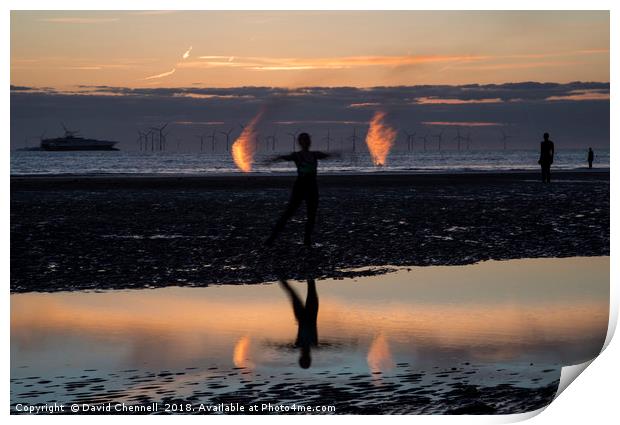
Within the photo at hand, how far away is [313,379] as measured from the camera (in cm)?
859

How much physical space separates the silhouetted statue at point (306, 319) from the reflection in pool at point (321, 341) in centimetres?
2

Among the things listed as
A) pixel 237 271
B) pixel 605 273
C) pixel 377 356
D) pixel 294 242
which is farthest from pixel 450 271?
Result: pixel 377 356

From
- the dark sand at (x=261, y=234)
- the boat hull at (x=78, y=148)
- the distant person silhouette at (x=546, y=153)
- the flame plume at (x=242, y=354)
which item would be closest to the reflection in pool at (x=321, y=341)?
the flame plume at (x=242, y=354)

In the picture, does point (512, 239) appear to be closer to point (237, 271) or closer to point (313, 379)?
point (237, 271)

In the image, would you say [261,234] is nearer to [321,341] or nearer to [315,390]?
[321,341]

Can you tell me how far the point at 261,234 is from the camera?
2048cm

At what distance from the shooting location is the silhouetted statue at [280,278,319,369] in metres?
9.52

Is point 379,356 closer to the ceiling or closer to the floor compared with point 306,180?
closer to the floor

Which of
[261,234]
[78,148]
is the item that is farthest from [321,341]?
[78,148]

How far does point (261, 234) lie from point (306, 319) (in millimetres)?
9384

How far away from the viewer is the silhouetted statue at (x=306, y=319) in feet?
31.2

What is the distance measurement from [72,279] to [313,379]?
21.8ft

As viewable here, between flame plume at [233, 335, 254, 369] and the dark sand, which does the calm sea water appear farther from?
flame plume at [233, 335, 254, 369]

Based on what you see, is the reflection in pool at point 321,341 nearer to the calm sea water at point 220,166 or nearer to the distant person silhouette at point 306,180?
the distant person silhouette at point 306,180
